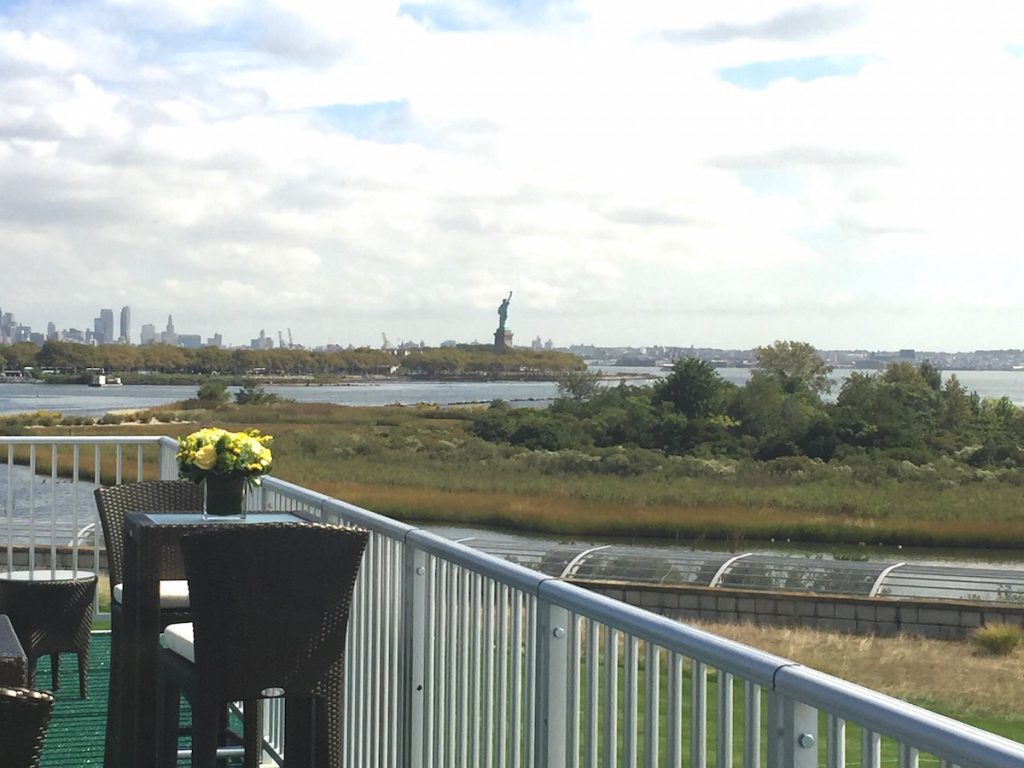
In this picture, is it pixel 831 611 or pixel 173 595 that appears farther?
pixel 831 611

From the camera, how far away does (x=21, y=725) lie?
5.32 ft

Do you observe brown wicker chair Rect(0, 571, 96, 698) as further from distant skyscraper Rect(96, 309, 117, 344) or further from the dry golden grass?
distant skyscraper Rect(96, 309, 117, 344)

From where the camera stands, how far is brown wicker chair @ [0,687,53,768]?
1.60 m

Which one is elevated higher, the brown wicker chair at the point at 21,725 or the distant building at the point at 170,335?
the distant building at the point at 170,335

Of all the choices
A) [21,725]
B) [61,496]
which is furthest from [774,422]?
[21,725]

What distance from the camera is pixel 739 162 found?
59688mm

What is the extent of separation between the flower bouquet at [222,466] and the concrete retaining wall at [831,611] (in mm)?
13014

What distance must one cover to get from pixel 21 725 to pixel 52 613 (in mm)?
3964

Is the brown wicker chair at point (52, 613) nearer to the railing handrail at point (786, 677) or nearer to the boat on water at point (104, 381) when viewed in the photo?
the railing handrail at point (786, 677)

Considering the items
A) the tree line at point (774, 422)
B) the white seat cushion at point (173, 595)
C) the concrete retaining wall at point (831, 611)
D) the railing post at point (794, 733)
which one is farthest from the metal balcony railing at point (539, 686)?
the tree line at point (774, 422)

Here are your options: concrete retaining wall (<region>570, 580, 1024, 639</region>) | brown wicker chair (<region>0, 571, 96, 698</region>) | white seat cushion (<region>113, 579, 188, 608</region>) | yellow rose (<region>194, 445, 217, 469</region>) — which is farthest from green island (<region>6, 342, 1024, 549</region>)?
yellow rose (<region>194, 445, 217, 469</region>)

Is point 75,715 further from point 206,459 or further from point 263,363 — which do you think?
point 263,363

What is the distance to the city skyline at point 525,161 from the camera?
15.6 m

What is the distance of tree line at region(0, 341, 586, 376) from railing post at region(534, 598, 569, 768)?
113 metres
